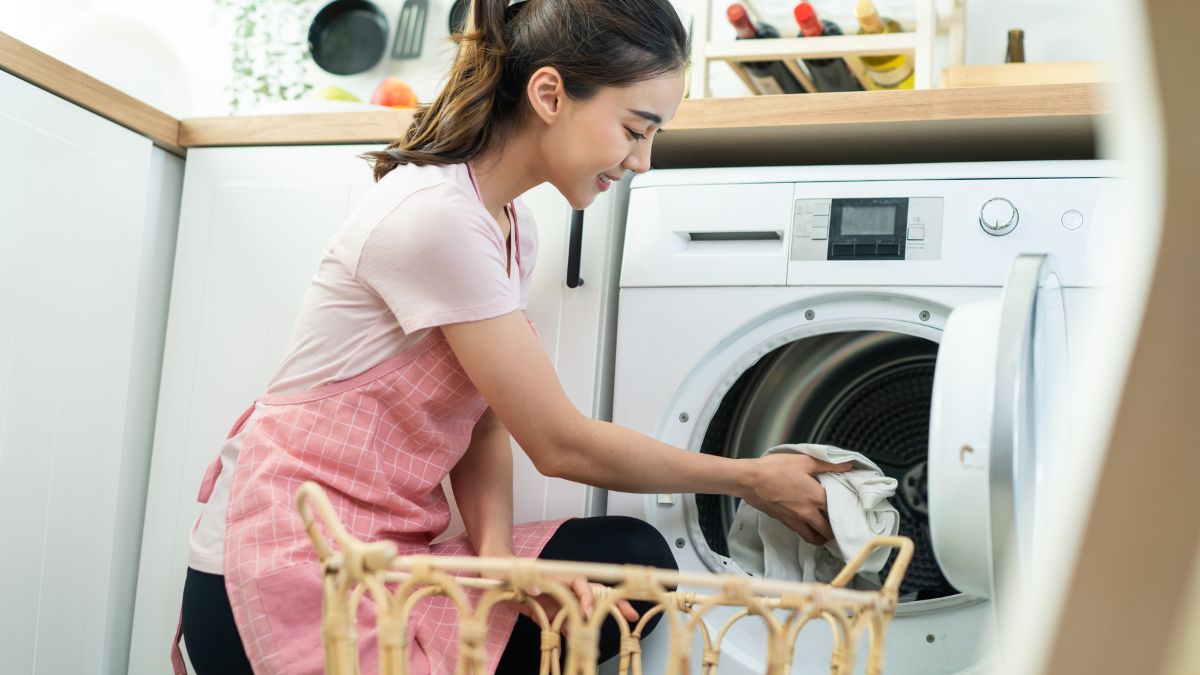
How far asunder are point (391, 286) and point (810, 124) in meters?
0.58

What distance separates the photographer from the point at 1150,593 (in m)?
0.25

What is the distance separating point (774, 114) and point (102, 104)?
2.92ft

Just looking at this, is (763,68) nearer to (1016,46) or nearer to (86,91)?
(1016,46)

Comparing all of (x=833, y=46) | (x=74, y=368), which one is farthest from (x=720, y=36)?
(x=74, y=368)

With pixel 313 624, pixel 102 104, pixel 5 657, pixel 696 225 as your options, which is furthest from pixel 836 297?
pixel 5 657

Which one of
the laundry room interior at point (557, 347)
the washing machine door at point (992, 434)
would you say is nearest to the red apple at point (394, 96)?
the laundry room interior at point (557, 347)

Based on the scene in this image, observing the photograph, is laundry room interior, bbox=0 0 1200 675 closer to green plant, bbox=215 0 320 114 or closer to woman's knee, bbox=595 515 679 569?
woman's knee, bbox=595 515 679 569

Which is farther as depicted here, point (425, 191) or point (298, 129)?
point (298, 129)

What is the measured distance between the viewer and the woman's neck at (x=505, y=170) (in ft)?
4.08

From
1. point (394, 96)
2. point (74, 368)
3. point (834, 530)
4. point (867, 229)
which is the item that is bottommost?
point (834, 530)

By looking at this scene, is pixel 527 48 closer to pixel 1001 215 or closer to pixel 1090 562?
pixel 1001 215

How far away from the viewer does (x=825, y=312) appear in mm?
1321

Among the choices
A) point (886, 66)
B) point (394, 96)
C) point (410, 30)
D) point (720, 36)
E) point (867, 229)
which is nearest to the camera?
point (867, 229)

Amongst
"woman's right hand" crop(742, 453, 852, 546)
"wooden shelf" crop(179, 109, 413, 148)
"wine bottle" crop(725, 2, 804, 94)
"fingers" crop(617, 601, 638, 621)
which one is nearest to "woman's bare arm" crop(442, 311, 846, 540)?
"woman's right hand" crop(742, 453, 852, 546)
